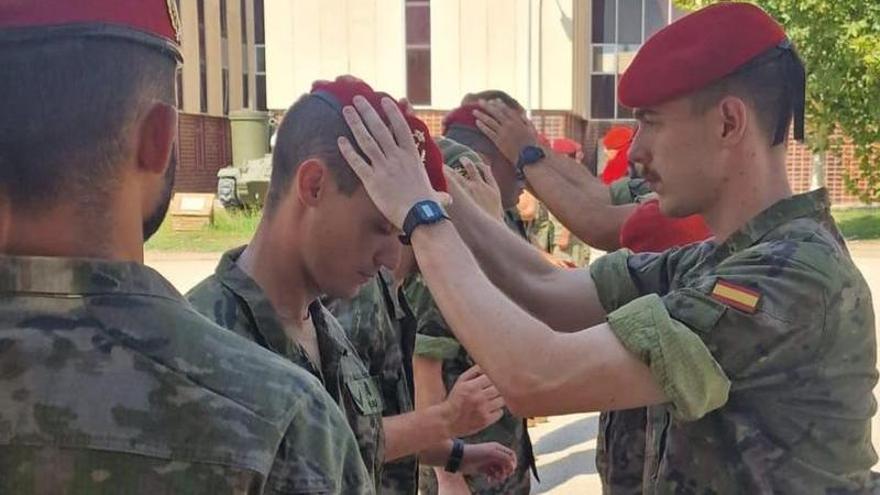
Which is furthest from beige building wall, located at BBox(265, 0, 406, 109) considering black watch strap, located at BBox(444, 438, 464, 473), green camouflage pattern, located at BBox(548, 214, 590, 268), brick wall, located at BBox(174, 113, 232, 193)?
A: black watch strap, located at BBox(444, 438, 464, 473)

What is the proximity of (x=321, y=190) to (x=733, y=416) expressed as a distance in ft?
3.18

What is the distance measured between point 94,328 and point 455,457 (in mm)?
1912

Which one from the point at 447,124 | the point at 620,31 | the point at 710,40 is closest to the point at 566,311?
the point at 710,40

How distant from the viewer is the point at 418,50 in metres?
21.0

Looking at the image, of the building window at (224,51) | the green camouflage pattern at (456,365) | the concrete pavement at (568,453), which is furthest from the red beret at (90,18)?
the building window at (224,51)

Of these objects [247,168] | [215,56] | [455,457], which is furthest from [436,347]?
[215,56]

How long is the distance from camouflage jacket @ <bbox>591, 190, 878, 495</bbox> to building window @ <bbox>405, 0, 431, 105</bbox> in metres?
19.1

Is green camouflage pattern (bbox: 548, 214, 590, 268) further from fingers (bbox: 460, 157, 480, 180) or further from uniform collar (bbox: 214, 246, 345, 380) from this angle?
uniform collar (bbox: 214, 246, 345, 380)

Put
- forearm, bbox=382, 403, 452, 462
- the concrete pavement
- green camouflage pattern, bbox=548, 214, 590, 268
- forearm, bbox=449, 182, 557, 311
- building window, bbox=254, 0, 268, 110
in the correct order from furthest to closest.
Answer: building window, bbox=254, 0, 268, 110 → green camouflage pattern, bbox=548, 214, 590, 268 → the concrete pavement → forearm, bbox=449, 182, 557, 311 → forearm, bbox=382, 403, 452, 462

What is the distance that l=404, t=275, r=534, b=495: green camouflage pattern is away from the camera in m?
3.25

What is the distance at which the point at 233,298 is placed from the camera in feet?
6.12

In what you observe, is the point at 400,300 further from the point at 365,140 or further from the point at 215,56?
the point at 215,56

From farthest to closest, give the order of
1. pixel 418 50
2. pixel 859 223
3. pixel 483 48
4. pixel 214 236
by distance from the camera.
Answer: pixel 418 50
pixel 483 48
pixel 859 223
pixel 214 236

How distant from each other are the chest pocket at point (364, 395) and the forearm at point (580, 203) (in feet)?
5.01
